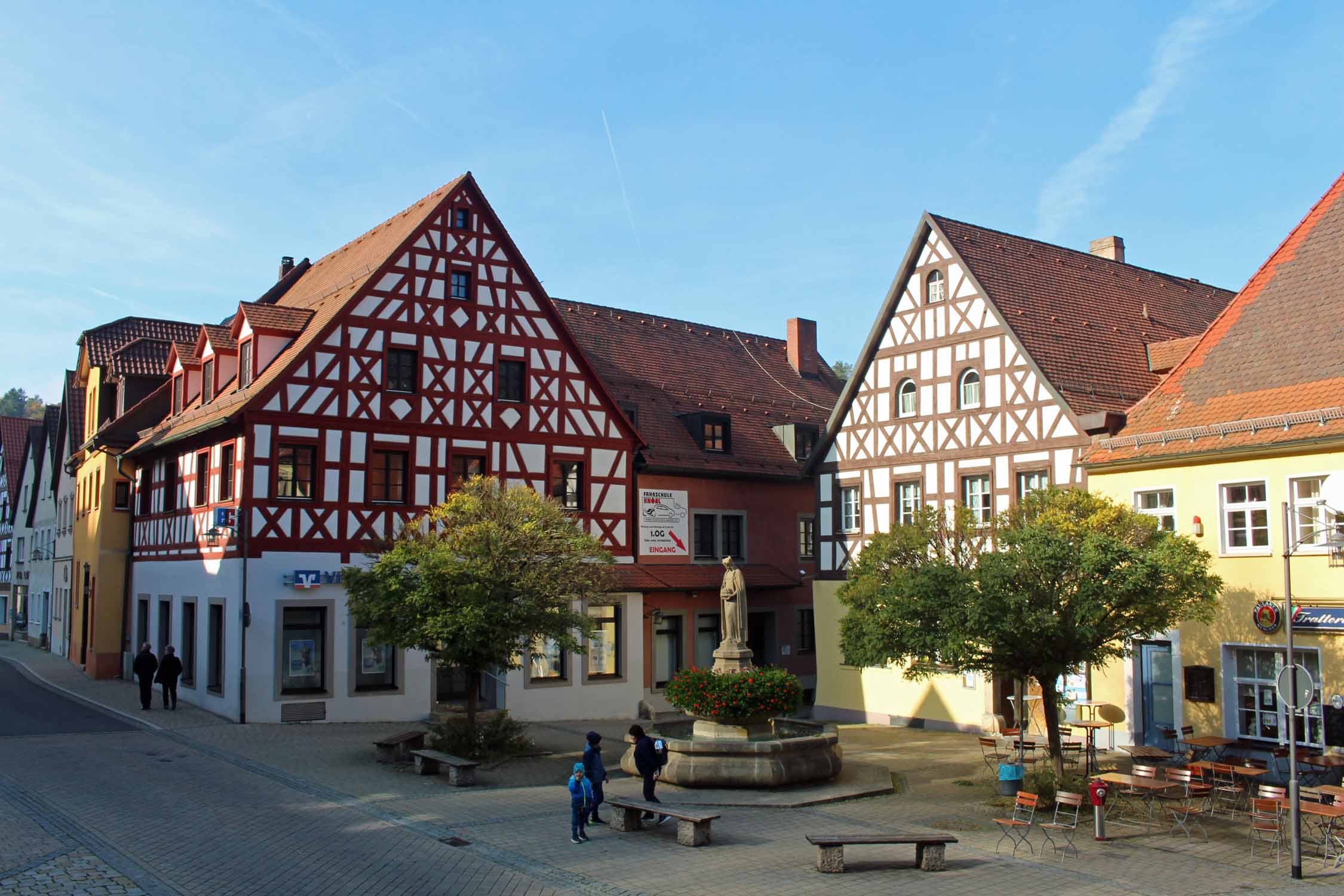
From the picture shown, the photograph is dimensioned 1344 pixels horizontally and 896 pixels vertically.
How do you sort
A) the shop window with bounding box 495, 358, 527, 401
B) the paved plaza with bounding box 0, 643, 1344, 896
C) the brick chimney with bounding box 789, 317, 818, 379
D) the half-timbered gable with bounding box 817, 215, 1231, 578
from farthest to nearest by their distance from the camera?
the brick chimney with bounding box 789, 317, 818, 379, the shop window with bounding box 495, 358, 527, 401, the half-timbered gable with bounding box 817, 215, 1231, 578, the paved plaza with bounding box 0, 643, 1344, 896

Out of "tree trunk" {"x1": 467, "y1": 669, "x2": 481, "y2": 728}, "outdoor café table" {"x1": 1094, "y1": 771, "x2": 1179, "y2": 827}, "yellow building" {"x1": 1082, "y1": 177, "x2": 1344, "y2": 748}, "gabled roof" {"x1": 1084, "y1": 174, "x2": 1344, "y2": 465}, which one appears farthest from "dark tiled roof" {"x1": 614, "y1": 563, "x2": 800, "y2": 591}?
"outdoor café table" {"x1": 1094, "y1": 771, "x2": 1179, "y2": 827}

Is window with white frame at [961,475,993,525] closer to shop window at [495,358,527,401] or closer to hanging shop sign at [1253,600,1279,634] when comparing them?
hanging shop sign at [1253,600,1279,634]

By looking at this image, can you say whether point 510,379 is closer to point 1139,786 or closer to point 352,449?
point 352,449

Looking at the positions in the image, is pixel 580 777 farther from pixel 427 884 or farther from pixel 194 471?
pixel 194 471

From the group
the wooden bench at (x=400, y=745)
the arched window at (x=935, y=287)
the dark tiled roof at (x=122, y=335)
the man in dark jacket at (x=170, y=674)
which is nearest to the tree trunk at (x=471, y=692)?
the wooden bench at (x=400, y=745)

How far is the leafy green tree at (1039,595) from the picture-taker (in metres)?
16.5

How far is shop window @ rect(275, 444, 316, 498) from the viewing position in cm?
2583

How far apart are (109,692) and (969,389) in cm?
2175

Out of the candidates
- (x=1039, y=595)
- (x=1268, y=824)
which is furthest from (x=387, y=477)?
(x=1268, y=824)

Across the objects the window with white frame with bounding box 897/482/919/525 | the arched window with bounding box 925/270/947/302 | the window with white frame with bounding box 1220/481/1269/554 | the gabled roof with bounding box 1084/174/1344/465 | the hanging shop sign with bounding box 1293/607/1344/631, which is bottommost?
the hanging shop sign with bounding box 1293/607/1344/631

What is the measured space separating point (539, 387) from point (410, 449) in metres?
3.81

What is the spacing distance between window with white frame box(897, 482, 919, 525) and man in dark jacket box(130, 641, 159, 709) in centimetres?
1679

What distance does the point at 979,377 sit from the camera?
2695 cm

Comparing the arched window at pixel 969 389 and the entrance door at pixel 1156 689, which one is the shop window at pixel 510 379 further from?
the entrance door at pixel 1156 689
